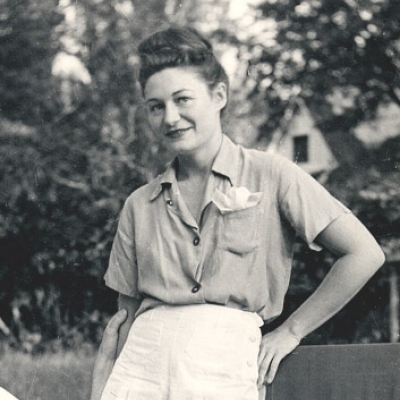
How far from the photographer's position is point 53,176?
2.42m

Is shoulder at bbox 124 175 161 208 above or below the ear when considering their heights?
below

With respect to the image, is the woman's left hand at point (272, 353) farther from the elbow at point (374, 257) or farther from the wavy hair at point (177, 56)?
the wavy hair at point (177, 56)

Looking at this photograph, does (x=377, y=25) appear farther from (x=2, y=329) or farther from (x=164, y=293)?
(x=2, y=329)

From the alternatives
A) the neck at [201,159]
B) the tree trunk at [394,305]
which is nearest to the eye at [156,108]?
the neck at [201,159]

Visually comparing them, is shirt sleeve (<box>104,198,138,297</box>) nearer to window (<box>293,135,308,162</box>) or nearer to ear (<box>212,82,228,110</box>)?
ear (<box>212,82,228,110</box>)

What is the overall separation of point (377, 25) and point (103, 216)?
3.61 ft

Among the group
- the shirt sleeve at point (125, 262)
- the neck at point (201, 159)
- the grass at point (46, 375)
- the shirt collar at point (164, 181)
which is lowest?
the grass at point (46, 375)

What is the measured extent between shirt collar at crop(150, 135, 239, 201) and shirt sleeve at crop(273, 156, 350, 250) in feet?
0.39

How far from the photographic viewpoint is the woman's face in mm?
1648

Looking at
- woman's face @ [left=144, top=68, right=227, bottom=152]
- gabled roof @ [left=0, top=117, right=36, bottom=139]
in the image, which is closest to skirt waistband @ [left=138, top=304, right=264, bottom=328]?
woman's face @ [left=144, top=68, right=227, bottom=152]

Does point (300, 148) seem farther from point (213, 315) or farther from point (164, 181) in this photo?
point (213, 315)

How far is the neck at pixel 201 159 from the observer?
170 cm

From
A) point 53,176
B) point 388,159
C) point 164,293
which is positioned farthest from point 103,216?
point 388,159

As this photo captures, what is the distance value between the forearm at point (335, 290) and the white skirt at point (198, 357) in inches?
3.8
